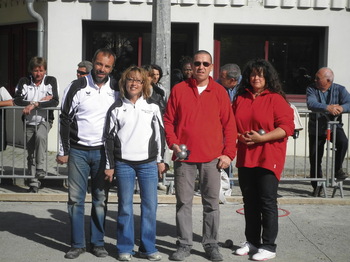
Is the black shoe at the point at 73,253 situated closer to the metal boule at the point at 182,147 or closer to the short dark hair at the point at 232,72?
the metal boule at the point at 182,147

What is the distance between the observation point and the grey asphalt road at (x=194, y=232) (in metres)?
6.67

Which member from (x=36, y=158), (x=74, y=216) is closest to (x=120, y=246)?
(x=74, y=216)

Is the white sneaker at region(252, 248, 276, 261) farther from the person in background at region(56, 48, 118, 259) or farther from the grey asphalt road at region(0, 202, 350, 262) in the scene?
the person in background at region(56, 48, 118, 259)

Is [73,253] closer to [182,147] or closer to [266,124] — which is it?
[182,147]

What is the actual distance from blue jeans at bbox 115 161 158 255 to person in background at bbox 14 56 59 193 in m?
3.21

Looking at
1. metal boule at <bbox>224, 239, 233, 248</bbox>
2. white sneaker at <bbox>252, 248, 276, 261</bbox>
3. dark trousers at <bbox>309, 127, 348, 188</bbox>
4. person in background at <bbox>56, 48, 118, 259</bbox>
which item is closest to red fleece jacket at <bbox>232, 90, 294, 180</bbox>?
white sneaker at <bbox>252, 248, 276, 261</bbox>

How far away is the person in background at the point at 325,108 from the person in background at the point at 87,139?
12.4ft

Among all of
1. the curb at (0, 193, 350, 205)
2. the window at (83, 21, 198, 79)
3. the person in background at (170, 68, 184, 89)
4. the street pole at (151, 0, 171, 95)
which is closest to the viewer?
the curb at (0, 193, 350, 205)

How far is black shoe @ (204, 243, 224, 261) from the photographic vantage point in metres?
6.45

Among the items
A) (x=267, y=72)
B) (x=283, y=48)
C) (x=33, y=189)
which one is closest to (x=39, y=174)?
(x=33, y=189)

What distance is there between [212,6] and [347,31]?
105 inches

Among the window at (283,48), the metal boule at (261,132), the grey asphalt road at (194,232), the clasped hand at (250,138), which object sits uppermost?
the window at (283,48)

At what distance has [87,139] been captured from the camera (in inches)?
254

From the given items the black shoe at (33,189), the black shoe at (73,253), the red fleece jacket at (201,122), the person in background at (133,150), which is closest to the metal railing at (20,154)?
the black shoe at (33,189)
